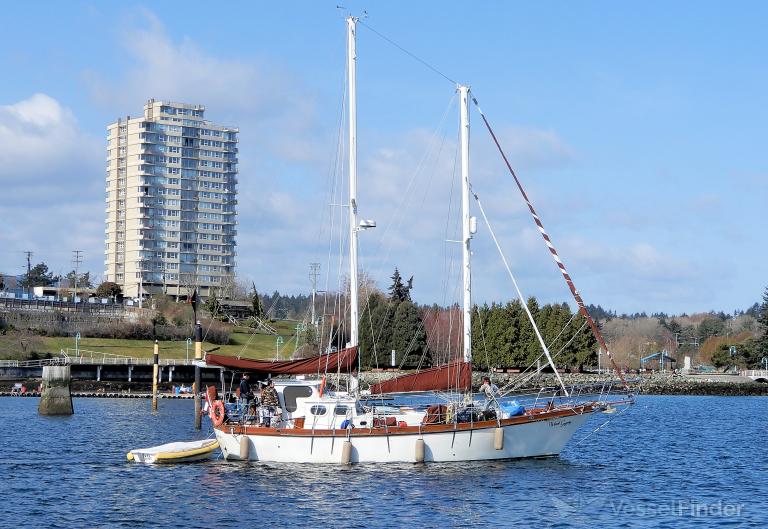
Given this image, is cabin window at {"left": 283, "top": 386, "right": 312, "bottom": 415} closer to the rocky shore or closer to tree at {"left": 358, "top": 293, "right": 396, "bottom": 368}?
the rocky shore

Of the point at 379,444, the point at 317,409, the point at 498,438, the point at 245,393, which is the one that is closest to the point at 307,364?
the point at 317,409

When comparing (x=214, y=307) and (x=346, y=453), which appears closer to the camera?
(x=346, y=453)

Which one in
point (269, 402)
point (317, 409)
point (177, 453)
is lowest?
point (177, 453)

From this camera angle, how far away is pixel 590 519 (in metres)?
38.6

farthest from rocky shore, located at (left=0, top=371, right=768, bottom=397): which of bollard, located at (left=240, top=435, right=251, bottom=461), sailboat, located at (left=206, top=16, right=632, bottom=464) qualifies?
bollard, located at (left=240, top=435, right=251, bottom=461)

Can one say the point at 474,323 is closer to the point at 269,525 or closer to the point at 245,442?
the point at 245,442

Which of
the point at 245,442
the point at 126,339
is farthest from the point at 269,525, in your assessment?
the point at 126,339

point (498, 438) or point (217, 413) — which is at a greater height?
point (217, 413)

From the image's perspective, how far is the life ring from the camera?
163ft

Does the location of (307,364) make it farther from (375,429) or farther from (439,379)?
(439,379)

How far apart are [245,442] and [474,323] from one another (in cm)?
10523

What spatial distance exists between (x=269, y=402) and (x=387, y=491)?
9.78 m

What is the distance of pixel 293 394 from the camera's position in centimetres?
4941

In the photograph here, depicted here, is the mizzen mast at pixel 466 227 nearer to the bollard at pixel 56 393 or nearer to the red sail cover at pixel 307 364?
the red sail cover at pixel 307 364
